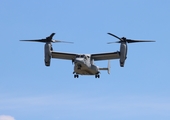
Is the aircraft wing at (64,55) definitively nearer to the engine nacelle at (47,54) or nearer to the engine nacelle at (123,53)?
the engine nacelle at (47,54)

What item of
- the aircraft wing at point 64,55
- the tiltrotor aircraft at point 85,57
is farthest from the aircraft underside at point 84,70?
the aircraft wing at point 64,55

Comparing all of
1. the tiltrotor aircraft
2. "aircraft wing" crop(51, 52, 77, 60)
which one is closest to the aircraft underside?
the tiltrotor aircraft

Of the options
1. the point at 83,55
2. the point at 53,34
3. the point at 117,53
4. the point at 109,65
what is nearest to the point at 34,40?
the point at 53,34

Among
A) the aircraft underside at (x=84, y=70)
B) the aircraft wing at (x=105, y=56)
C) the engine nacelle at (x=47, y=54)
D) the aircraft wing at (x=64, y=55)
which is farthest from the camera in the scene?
the aircraft wing at (x=105, y=56)

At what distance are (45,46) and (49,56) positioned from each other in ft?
3.91

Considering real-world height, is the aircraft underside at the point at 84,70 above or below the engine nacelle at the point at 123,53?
below

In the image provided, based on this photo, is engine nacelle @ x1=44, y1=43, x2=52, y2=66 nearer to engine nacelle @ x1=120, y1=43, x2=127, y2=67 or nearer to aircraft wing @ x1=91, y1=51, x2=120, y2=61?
aircraft wing @ x1=91, y1=51, x2=120, y2=61

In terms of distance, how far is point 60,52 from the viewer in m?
42.2

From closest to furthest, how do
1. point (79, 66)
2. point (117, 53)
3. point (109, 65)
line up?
1. point (79, 66)
2. point (117, 53)
3. point (109, 65)

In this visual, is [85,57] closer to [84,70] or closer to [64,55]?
[84,70]

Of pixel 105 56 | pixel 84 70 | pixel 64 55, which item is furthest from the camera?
pixel 105 56

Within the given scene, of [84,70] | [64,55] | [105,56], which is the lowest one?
[84,70]

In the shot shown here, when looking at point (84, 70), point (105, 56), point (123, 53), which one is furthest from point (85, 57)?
point (123, 53)

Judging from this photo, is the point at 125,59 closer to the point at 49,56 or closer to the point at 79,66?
the point at 79,66
